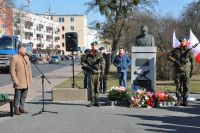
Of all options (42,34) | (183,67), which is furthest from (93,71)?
(42,34)

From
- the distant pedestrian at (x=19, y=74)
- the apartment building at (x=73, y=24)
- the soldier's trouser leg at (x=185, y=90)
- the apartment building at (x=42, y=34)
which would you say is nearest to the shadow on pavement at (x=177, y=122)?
the soldier's trouser leg at (x=185, y=90)

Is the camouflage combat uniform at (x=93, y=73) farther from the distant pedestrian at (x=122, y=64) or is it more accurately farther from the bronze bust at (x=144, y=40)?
the distant pedestrian at (x=122, y=64)

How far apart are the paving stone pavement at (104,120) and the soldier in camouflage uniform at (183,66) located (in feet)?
1.65

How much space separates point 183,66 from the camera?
15.4m

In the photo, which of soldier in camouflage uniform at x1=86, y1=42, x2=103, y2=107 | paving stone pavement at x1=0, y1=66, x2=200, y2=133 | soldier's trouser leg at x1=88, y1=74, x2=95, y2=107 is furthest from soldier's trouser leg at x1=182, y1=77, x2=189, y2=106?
soldier's trouser leg at x1=88, y1=74, x2=95, y2=107

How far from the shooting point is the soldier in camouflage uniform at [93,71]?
15.6 metres

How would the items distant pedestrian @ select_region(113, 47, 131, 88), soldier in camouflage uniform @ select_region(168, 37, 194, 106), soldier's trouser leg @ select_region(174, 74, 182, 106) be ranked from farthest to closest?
distant pedestrian @ select_region(113, 47, 131, 88) → soldier's trouser leg @ select_region(174, 74, 182, 106) → soldier in camouflage uniform @ select_region(168, 37, 194, 106)

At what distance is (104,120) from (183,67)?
3958 mm

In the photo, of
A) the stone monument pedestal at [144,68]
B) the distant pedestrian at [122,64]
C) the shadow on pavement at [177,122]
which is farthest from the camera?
Answer: the distant pedestrian at [122,64]

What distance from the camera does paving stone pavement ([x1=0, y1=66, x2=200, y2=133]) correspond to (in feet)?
36.8

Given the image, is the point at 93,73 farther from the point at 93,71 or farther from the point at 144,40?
the point at 144,40

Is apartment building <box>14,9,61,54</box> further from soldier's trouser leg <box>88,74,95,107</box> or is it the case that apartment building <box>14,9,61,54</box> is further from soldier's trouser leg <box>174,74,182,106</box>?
soldier's trouser leg <box>174,74,182,106</box>

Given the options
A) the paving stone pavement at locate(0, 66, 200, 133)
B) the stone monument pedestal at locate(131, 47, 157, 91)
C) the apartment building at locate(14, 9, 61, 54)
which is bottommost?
the paving stone pavement at locate(0, 66, 200, 133)

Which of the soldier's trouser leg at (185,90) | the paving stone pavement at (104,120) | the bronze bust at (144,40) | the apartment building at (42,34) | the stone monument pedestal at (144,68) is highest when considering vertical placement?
the apartment building at (42,34)
